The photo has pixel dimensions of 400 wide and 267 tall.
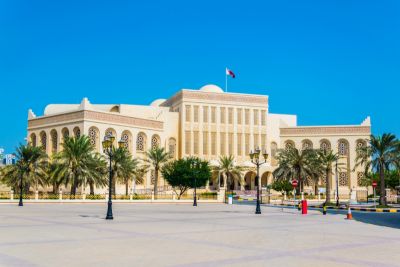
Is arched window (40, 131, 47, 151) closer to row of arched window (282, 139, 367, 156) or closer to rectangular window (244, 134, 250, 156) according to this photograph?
rectangular window (244, 134, 250, 156)

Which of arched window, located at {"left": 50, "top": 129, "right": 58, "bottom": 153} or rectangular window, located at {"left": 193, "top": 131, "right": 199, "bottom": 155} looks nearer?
arched window, located at {"left": 50, "top": 129, "right": 58, "bottom": 153}

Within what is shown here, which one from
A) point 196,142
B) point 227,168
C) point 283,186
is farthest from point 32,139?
point 283,186

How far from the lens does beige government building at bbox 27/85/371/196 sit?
69000 mm

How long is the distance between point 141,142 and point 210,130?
443 inches

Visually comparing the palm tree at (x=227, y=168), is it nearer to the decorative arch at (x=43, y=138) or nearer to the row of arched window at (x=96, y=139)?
the row of arched window at (x=96, y=139)

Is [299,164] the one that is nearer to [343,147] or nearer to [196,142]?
[196,142]

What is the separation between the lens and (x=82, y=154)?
47812mm

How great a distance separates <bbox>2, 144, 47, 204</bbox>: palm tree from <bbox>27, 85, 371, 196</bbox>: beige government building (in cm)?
1553

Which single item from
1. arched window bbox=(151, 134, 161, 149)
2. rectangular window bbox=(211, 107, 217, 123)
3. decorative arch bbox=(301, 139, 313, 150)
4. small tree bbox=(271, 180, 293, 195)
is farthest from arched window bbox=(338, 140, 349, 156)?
arched window bbox=(151, 134, 161, 149)

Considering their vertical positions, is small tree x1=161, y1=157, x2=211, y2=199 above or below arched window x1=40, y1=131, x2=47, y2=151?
below

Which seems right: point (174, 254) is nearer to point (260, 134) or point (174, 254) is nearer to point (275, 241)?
point (275, 241)

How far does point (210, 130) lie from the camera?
76.1 metres

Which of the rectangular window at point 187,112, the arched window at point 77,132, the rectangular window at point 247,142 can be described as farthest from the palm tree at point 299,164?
the arched window at point 77,132

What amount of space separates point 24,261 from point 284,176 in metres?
49.4
